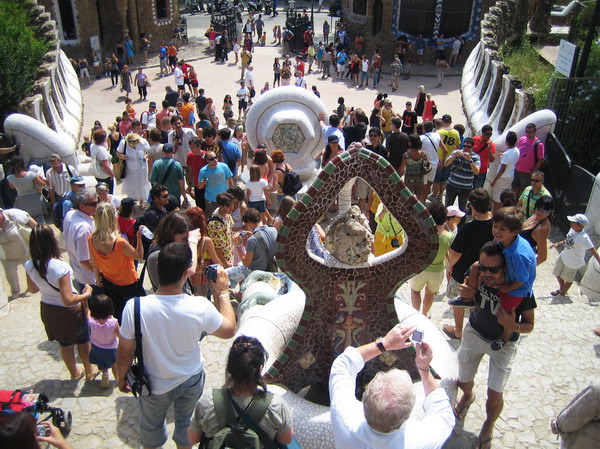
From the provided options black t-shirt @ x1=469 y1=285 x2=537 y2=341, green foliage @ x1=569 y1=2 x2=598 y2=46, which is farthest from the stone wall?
black t-shirt @ x1=469 y1=285 x2=537 y2=341

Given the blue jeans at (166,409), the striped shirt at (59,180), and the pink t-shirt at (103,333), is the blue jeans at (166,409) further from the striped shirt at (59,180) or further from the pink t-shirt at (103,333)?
the striped shirt at (59,180)

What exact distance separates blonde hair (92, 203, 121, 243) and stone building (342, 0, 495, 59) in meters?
21.5

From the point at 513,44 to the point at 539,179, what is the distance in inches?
547

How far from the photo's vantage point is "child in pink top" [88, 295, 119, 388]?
186 inches

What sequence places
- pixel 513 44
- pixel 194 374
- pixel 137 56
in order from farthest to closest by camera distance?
pixel 137 56 < pixel 513 44 < pixel 194 374

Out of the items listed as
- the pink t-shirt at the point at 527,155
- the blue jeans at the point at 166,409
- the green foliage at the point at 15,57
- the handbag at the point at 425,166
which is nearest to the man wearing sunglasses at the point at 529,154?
the pink t-shirt at the point at 527,155

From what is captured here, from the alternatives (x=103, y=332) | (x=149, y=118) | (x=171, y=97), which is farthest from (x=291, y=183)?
(x=171, y=97)

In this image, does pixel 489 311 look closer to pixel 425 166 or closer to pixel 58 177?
pixel 425 166

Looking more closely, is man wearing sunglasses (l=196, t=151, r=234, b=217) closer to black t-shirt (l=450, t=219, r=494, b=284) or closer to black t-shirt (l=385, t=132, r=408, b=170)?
black t-shirt (l=385, t=132, r=408, b=170)

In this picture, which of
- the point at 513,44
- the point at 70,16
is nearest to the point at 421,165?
the point at 513,44

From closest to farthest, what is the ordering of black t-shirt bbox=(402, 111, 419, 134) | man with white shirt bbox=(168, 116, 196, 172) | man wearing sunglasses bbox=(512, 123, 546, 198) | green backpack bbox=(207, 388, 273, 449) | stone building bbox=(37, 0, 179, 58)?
green backpack bbox=(207, 388, 273, 449)
man wearing sunglasses bbox=(512, 123, 546, 198)
man with white shirt bbox=(168, 116, 196, 172)
black t-shirt bbox=(402, 111, 419, 134)
stone building bbox=(37, 0, 179, 58)

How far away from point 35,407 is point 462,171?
6234mm

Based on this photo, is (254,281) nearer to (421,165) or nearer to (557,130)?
(421,165)

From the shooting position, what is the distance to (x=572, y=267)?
6.38m
